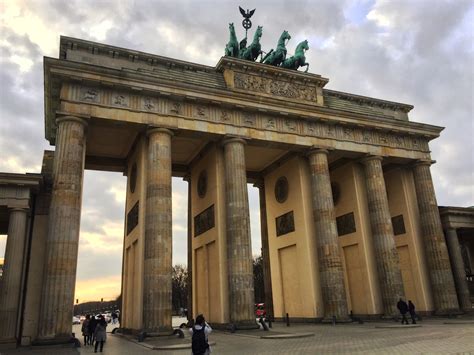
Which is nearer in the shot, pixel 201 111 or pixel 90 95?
pixel 90 95

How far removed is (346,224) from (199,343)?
24.0m

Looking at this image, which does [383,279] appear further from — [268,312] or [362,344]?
[362,344]

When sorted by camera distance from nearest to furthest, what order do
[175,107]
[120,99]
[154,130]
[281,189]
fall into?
1. [120,99]
2. [154,130]
3. [175,107]
4. [281,189]

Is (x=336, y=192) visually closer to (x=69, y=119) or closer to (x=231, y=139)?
(x=231, y=139)

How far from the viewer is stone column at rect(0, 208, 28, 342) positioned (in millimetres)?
17875

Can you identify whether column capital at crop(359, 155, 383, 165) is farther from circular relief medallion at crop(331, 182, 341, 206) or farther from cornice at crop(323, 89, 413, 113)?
cornice at crop(323, 89, 413, 113)

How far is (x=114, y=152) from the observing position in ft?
93.9

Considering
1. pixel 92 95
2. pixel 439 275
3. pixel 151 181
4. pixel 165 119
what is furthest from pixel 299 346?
pixel 439 275

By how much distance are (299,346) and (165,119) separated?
570 inches

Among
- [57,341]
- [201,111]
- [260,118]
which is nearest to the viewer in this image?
[57,341]

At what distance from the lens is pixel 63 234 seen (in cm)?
1906

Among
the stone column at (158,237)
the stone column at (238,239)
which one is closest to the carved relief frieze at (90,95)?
the stone column at (158,237)

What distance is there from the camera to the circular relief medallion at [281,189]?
30636 mm

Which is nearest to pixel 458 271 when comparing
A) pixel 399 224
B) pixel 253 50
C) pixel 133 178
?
pixel 399 224
